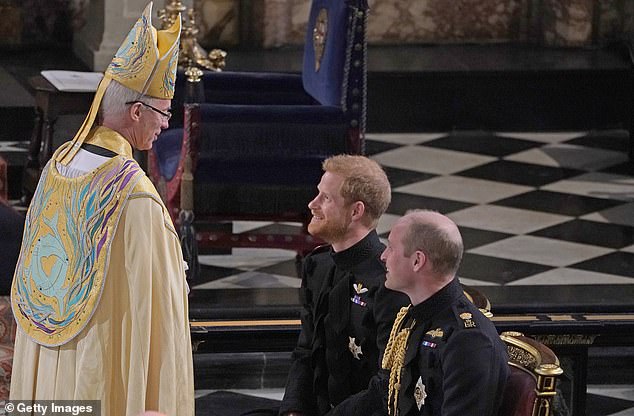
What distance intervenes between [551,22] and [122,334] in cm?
764

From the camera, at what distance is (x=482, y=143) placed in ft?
31.1

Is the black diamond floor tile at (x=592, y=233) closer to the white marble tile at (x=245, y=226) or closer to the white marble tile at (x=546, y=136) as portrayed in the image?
the white marble tile at (x=245, y=226)

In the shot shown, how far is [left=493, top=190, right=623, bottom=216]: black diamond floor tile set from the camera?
7938 millimetres

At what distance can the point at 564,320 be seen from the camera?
5469 millimetres

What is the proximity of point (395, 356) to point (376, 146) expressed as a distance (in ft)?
18.4

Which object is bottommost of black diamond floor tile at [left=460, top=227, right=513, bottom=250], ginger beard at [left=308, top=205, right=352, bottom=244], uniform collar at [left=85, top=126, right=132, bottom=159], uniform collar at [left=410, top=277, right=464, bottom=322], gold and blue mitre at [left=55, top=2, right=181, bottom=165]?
black diamond floor tile at [left=460, top=227, right=513, bottom=250]

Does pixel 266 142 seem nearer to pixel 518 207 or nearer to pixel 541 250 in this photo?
pixel 541 250

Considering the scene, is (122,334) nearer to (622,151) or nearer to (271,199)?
(271,199)

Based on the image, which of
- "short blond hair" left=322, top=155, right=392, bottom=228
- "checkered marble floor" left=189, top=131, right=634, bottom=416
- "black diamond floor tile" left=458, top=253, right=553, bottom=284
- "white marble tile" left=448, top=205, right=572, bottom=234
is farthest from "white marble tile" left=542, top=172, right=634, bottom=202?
"short blond hair" left=322, top=155, right=392, bottom=228

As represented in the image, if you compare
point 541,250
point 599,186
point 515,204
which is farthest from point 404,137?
point 541,250

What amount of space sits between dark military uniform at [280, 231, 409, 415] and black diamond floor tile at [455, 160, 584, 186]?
4.37 meters

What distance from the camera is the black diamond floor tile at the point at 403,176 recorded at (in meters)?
8.42

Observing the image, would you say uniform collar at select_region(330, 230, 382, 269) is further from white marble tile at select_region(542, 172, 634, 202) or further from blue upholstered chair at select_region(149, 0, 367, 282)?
white marble tile at select_region(542, 172, 634, 202)

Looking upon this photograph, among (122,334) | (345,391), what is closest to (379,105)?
(345,391)
